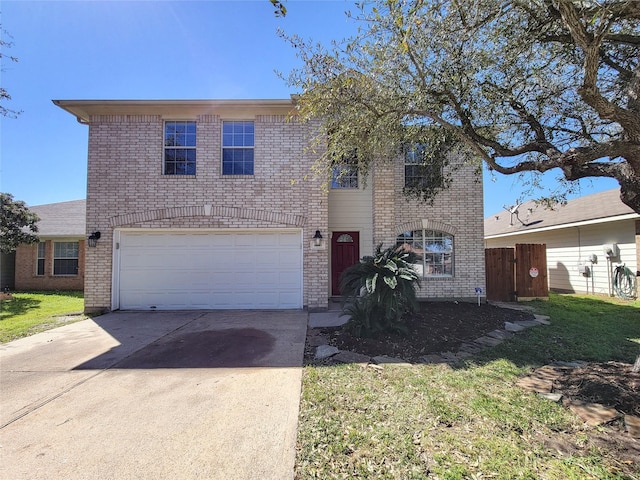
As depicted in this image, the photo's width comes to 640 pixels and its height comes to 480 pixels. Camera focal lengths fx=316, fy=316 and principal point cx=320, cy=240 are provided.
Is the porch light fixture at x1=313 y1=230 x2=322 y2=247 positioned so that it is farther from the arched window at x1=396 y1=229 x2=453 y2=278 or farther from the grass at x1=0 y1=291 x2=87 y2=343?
the grass at x1=0 y1=291 x2=87 y2=343

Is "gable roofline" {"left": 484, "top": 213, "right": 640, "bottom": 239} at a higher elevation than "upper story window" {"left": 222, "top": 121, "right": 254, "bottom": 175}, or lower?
lower

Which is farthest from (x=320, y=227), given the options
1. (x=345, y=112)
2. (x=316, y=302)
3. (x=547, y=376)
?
(x=547, y=376)

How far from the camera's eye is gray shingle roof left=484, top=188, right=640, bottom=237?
11453mm

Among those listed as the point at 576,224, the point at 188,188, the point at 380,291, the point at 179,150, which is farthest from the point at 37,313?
the point at 576,224

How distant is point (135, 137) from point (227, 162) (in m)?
2.68

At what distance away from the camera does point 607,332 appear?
6441 mm

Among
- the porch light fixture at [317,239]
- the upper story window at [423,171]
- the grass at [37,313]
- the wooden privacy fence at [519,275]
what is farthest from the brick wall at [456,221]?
the grass at [37,313]

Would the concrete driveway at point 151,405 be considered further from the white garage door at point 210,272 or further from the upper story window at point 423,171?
the upper story window at point 423,171

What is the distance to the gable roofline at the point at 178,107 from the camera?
877cm

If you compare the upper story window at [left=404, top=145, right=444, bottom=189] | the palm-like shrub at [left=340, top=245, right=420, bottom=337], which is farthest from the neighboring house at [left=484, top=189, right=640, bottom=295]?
the palm-like shrub at [left=340, top=245, right=420, bottom=337]

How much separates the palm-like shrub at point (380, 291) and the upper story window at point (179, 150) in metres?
6.05

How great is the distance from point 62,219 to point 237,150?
11997mm

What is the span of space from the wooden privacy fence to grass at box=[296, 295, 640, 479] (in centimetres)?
557

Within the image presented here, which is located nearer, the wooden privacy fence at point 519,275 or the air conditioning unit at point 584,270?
the wooden privacy fence at point 519,275
